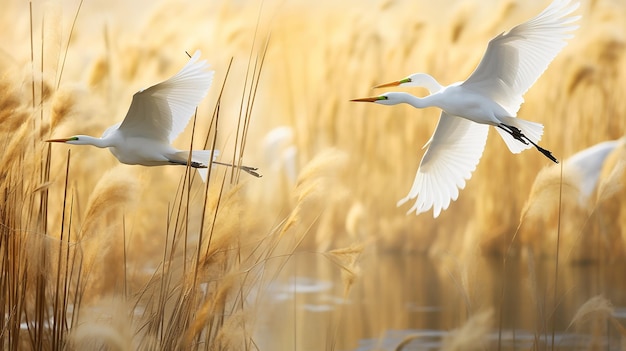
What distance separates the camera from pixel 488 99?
1.77m

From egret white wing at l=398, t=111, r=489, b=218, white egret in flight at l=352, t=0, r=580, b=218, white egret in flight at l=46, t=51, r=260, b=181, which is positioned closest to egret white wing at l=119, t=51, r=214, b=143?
white egret in flight at l=46, t=51, r=260, b=181

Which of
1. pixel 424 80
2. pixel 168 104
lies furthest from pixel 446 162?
pixel 168 104

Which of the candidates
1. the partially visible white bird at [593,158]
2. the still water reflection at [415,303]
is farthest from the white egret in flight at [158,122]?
the partially visible white bird at [593,158]

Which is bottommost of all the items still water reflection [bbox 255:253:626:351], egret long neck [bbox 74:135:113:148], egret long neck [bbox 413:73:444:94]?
still water reflection [bbox 255:253:626:351]

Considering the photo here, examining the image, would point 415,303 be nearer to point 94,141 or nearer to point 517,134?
point 517,134

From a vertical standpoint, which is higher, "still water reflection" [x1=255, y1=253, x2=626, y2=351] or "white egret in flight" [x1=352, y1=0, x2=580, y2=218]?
"white egret in flight" [x1=352, y1=0, x2=580, y2=218]

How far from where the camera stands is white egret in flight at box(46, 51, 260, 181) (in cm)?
161

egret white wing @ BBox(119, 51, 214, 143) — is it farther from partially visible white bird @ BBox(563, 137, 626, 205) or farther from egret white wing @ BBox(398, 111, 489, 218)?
partially visible white bird @ BBox(563, 137, 626, 205)

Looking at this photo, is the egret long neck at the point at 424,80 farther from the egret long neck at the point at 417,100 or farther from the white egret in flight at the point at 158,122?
the white egret in flight at the point at 158,122

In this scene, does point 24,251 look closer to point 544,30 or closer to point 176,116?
point 176,116

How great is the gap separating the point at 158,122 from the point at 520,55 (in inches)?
28.0

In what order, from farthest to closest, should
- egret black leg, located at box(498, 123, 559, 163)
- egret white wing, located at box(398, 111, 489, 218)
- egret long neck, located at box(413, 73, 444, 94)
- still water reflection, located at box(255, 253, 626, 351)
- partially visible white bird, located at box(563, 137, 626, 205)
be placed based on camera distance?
partially visible white bird, located at box(563, 137, 626, 205) → still water reflection, located at box(255, 253, 626, 351) → egret white wing, located at box(398, 111, 489, 218) → egret long neck, located at box(413, 73, 444, 94) → egret black leg, located at box(498, 123, 559, 163)

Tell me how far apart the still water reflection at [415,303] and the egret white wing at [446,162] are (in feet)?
0.81

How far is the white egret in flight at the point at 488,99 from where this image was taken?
1.69 m
